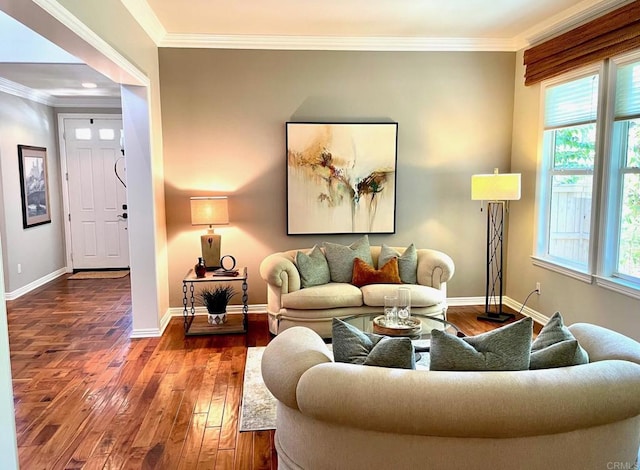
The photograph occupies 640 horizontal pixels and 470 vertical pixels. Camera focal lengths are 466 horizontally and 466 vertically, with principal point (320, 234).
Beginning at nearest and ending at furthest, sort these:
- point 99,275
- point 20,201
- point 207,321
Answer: point 207,321, point 20,201, point 99,275

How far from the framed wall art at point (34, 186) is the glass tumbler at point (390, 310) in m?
5.29

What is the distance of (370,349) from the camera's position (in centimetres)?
211

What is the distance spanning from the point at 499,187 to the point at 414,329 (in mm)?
2121

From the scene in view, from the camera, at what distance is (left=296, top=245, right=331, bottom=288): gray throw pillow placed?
440 cm

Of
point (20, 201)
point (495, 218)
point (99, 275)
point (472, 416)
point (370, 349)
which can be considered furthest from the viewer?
point (99, 275)

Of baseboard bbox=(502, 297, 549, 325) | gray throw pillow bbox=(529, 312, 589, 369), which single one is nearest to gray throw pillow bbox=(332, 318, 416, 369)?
gray throw pillow bbox=(529, 312, 589, 369)

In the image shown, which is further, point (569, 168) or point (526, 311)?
point (526, 311)

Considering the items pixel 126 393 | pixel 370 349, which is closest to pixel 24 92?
pixel 126 393

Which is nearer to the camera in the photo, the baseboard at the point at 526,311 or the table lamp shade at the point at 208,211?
the table lamp shade at the point at 208,211

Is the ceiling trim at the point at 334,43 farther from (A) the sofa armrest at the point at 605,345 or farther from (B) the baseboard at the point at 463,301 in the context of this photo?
(A) the sofa armrest at the point at 605,345

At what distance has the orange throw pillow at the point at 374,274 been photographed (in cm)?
442

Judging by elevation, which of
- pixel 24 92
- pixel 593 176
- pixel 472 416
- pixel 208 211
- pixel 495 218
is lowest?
pixel 472 416

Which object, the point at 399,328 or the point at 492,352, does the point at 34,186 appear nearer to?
the point at 399,328

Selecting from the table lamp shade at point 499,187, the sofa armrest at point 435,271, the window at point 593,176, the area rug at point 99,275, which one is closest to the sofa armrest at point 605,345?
the window at point 593,176
